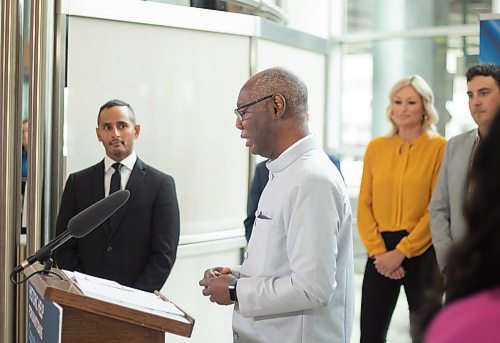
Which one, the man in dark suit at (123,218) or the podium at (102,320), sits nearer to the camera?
the podium at (102,320)

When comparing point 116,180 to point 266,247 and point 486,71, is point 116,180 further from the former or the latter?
point 486,71

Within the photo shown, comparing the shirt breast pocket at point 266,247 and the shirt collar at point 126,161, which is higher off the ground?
the shirt collar at point 126,161

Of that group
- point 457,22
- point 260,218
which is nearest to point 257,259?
point 260,218

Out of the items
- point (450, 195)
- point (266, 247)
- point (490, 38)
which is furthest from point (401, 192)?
point (266, 247)

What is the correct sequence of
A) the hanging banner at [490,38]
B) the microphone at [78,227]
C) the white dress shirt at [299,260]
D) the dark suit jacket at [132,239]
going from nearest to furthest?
1. the microphone at [78,227]
2. the white dress shirt at [299,260]
3. the dark suit jacket at [132,239]
4. the hanging banner at [490,38]

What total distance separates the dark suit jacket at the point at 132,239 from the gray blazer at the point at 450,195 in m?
1.43

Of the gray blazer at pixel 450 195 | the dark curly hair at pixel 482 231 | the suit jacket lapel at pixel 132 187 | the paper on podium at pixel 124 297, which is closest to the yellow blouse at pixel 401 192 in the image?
the gray blazer at pixel 450 195

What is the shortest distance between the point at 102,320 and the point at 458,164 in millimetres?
2589

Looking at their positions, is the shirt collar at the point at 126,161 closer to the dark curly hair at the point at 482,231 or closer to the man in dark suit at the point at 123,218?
the man in dark suit at the point at 123,218

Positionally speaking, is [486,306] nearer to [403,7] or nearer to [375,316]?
[375,316]

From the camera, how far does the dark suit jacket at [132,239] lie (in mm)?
3869

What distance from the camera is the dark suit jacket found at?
387 cm

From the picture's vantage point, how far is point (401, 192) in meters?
4.54

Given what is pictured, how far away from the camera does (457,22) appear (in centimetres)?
838
